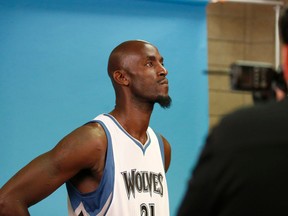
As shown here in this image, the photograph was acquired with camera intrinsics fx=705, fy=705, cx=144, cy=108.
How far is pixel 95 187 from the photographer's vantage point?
2.67 metres

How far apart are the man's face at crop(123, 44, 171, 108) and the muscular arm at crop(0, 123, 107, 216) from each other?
372mm

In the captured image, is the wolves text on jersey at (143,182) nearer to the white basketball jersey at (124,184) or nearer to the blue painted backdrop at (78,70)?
the white basketball jersey at (124,184)

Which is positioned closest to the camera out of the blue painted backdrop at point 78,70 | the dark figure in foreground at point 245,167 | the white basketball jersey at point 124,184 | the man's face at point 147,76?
the dark figure in foreground at point 245,167

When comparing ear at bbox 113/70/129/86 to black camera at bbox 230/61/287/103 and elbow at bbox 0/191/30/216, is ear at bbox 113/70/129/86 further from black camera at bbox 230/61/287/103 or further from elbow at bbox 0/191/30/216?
black camera at bbox 230/61/287/103

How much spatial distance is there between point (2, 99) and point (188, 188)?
6.16 feet

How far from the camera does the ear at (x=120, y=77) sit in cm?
291

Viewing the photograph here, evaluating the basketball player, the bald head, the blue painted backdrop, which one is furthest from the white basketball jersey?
the blue painted backdrop

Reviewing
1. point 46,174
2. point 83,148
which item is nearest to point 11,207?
point 46,174

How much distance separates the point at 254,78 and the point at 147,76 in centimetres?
162

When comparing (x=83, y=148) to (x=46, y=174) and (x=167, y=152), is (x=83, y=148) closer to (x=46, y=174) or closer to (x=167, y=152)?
(x=46, y=174)

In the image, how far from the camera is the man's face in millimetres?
2846

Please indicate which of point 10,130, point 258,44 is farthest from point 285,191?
point 258,44

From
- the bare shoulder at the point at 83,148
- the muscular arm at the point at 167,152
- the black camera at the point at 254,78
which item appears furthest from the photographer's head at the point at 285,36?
the muscular arm at the point at 167,152

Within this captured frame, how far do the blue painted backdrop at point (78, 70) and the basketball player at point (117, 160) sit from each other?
22cm
